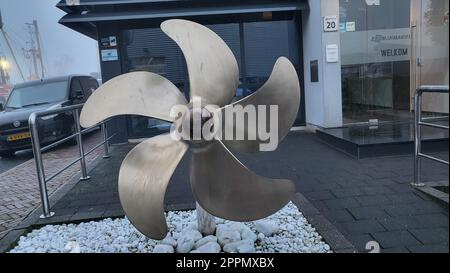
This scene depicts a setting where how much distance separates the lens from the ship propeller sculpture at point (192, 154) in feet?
7.89

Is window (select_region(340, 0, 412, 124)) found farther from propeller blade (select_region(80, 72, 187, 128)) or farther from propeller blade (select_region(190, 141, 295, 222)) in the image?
propeller blade (select_region(80, 72, 187, 128))

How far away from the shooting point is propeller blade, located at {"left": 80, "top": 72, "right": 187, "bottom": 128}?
2527 mm

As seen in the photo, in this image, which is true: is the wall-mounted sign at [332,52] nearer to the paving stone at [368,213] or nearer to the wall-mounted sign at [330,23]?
the wall-mounted sign at [330,23]

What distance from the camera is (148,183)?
2.41 metres

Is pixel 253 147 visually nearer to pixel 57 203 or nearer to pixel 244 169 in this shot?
pixel 244 169

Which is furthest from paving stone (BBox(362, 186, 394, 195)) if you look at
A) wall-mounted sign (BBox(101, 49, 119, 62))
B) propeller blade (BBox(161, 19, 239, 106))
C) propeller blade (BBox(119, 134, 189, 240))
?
wall-mounted sign (BBox(101, 49, 119, 62))

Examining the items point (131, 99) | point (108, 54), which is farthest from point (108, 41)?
point (131, 99)

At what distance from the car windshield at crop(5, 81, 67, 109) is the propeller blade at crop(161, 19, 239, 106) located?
627 centimetres

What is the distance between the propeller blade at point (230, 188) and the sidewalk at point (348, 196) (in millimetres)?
773

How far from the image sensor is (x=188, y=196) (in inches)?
163

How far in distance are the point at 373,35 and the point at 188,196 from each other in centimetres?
500

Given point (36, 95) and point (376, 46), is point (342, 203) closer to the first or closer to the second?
point (376, 46)

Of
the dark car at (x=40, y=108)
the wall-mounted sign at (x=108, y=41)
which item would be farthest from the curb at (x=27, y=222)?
the wall-mounted sign at (x=108, y=41)

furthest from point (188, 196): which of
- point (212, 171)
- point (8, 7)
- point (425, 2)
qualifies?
point (425, 2)
